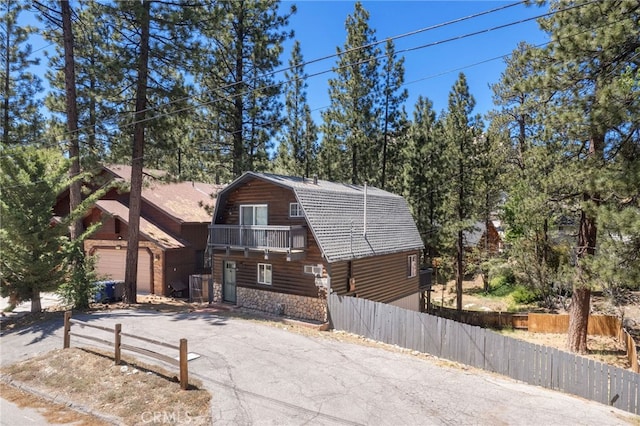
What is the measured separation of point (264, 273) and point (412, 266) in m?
8.52

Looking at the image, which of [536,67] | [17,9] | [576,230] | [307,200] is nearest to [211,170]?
[307,200]

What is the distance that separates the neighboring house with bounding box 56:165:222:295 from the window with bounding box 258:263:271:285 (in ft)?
22.3

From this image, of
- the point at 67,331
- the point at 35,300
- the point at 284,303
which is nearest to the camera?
the point at 67,331

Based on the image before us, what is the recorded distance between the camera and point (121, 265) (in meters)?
23.9

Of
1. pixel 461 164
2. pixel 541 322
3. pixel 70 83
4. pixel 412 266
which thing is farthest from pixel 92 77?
pixel 541 322

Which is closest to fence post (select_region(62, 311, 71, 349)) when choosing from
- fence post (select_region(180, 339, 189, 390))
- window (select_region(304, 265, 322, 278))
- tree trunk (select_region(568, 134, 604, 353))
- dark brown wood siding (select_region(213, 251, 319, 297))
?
fence post (select_region(180, 339, 189, 390))

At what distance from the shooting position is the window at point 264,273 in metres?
18.4

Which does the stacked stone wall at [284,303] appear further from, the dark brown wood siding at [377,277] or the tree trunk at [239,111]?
the tree trunk at [239,111]

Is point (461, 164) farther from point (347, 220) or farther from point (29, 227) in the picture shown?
point (29, 227)

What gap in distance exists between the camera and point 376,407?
Result: 8211 mm

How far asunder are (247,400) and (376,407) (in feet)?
8.97

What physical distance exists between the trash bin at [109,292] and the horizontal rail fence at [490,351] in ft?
38.0

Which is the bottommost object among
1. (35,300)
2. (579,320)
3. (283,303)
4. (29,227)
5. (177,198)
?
(579,320)

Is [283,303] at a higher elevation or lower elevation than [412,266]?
lower
